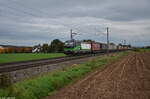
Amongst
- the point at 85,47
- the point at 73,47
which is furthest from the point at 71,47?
the point at 85,47

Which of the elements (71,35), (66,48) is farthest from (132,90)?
(71,35)

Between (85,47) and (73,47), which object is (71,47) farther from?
(85,47)

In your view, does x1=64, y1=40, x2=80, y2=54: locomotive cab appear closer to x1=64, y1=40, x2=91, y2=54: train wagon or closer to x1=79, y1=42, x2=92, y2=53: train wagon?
x1=64, y1=40, x2=91, y2=54: train wagon

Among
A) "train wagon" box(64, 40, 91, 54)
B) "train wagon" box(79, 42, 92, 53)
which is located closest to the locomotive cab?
"train wagon" box(64, 40, 91, 54)

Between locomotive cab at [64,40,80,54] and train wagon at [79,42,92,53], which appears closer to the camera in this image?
locomotive cab at [64,40,80,54]

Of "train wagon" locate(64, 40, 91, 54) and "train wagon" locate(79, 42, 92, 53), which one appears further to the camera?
"train wagon" locate(79, 42, 92, 53)

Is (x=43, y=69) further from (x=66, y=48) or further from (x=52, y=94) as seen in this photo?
(x=66, y=48)

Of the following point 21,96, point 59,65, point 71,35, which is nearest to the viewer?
point 21,96

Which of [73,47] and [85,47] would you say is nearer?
[73,47]

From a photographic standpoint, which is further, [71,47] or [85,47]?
[85,47]

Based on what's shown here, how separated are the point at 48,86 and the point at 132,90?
4.36m

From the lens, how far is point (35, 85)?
11.0m

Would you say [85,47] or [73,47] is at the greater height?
[73,47]

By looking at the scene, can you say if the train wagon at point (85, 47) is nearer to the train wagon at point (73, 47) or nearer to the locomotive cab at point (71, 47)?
the train wagon at point (73, 47)
